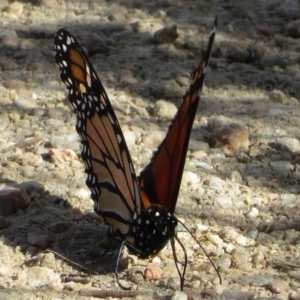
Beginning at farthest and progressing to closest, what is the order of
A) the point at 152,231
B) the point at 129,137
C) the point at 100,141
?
the point at 129,137 → the point at 100,141 → the point at 152,231

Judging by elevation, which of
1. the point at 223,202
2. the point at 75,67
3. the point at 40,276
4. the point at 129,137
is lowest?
the point at 40,276

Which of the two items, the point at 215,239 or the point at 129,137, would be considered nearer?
the point at 215,239

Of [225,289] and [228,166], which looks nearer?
[225,289]

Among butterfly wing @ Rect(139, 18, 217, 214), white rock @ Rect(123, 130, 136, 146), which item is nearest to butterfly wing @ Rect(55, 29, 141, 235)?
butterfly wing @ Rect(139, 18, 217, 214)

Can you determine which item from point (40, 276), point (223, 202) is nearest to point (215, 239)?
point (223, 202)

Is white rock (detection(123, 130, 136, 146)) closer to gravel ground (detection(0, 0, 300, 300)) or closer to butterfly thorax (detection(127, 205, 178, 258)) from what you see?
gravel ground (detection(0, 0, 300, 300))

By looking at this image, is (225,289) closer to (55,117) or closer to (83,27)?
(55,117)

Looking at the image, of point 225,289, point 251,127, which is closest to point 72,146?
point 251,127

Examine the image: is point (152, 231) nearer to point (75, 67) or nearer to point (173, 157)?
point (173, 157)
